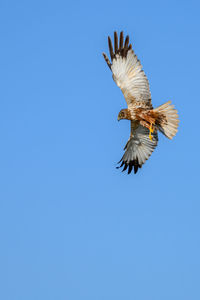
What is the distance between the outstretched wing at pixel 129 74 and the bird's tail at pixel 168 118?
2.04 feet

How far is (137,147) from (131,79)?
2.76 metres

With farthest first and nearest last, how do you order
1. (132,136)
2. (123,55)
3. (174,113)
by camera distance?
(132,136) < (123,55) < (174,113)

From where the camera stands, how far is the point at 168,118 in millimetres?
16953

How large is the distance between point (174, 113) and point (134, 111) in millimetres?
1275

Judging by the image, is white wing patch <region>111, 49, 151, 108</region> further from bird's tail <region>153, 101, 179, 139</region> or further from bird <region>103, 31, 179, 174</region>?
bird's tail <region>153, 101, 179, 139</region>

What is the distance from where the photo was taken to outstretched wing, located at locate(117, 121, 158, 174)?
62.4ft

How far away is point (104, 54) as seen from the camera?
18.6 meters

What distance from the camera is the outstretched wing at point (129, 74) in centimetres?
1753

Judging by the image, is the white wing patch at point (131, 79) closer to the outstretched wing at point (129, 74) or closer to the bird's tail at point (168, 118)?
the outstretched wing at point (129, 74)

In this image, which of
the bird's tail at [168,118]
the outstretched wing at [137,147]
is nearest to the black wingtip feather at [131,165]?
the outstretched wing at [137,147]

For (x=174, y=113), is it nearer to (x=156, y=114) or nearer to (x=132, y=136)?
(x=156, y=114)

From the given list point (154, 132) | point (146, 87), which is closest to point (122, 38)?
point (146, 87)

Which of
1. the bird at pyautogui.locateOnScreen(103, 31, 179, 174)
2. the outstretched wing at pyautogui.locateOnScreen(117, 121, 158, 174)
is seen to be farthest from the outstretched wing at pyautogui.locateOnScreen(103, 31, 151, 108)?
the outstretched wing at pyautogui.locateOnScreen(117, 121, 158, 174)

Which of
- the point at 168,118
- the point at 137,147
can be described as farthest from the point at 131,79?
the point at 137,147
